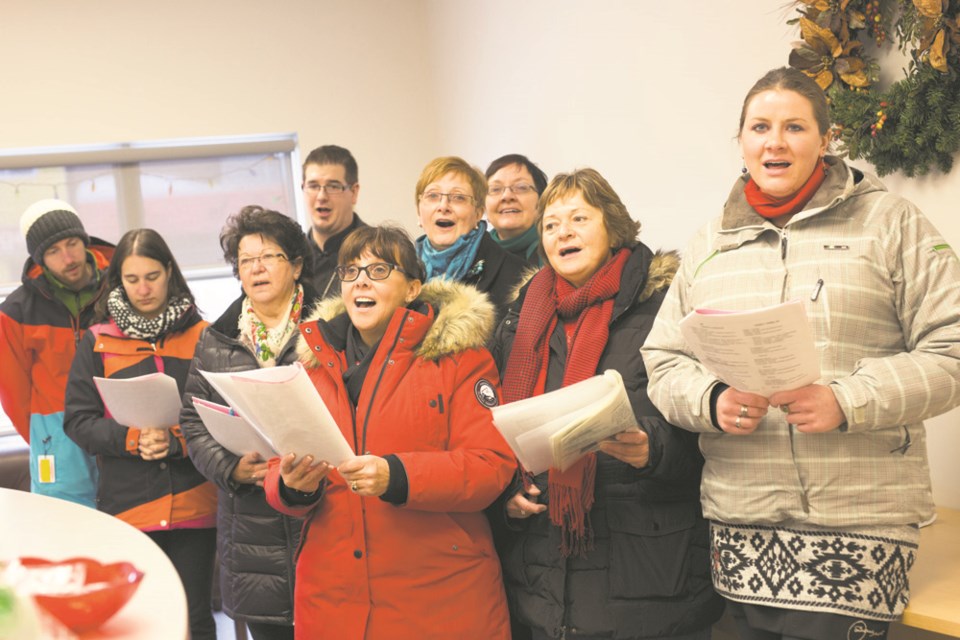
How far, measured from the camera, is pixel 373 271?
227 cm

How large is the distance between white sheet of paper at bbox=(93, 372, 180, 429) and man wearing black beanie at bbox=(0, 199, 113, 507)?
61 cm

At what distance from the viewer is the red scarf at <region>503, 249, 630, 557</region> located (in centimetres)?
201

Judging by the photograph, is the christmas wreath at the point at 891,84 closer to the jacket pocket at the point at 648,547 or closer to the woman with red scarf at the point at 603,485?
the woman with red scarf at the point at 603,485

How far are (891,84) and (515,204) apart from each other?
51.1 inches

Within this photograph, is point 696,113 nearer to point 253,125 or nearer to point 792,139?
point 792,139

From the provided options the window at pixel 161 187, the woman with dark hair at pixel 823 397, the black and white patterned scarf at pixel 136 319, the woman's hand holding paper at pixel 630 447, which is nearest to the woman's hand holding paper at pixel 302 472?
the woman's hand holding paper at pixel 630 447

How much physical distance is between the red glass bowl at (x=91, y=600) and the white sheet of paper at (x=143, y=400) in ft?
5.41

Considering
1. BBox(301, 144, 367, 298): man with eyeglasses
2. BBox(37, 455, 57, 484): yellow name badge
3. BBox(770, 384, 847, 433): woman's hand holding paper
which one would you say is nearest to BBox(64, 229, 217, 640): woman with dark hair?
BBox(37, 455, 57, 484): yellow name badge

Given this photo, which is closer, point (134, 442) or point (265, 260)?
point (265, 260)

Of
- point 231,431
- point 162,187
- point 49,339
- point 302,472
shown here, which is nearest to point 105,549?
point 302,472

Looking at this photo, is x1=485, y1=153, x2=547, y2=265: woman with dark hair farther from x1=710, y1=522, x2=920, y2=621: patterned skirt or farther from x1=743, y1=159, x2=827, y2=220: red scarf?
x1=710, y1=522, x2=920, y2=621: patterned skirt

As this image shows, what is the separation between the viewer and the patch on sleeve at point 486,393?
213 cm

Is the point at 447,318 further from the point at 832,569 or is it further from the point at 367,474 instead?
the point at 832,569

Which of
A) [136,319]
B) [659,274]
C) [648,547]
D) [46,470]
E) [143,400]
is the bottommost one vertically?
[46,470]
